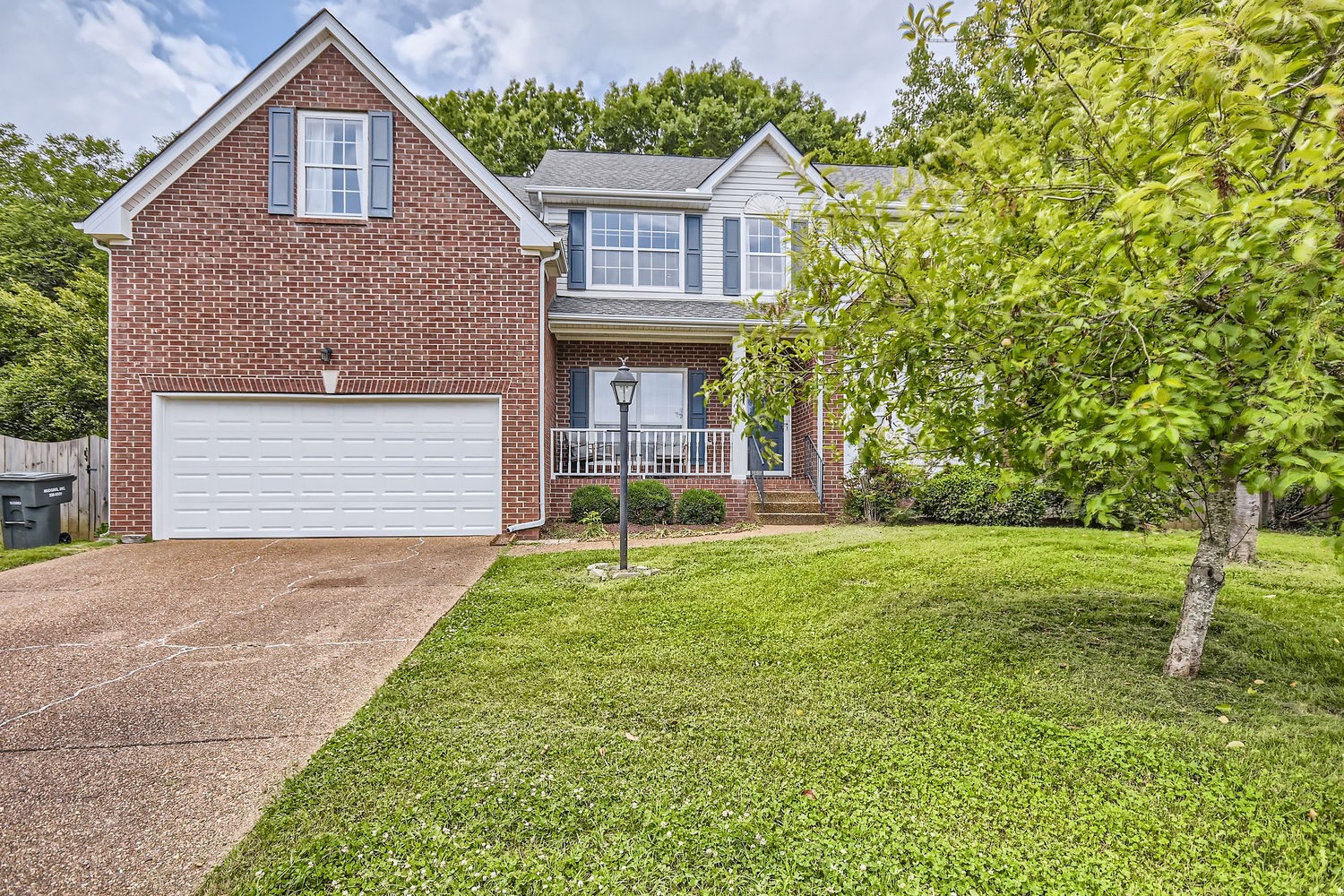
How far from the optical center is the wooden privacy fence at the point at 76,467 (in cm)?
870

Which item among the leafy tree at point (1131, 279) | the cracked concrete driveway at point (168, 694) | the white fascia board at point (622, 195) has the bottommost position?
the cracked concrete driveway at point (168, 694)

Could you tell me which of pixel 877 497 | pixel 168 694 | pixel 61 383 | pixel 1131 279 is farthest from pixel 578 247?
pixel 1131 279

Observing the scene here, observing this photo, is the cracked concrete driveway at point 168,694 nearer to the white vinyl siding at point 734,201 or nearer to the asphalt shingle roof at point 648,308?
the asphalt shingle roof at point 648,308

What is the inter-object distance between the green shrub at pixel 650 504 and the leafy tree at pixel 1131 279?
20.1 feet

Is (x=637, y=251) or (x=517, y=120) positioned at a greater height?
(x=517, y=120)

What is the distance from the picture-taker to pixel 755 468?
11.9 metres

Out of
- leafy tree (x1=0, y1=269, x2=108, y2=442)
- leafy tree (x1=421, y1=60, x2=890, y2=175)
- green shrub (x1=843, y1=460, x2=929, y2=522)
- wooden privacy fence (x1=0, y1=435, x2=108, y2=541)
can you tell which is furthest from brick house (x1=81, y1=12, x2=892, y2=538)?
leafy tree (x1=421, y1=60, x2=890, y2=175)

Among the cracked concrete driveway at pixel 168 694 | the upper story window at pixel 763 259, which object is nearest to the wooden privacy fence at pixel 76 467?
the cracked concrete driveway at pixel 168 694

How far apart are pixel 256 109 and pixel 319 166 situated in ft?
3.56

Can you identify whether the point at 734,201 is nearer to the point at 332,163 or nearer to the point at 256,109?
the point at 332,163

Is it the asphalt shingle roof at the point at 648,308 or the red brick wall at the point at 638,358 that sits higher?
the asphalt shingle roof at the point at 648,308

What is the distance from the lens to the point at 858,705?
3051mm

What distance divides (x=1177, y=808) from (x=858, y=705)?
1.25 meters

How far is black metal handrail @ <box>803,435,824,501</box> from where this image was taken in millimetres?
10742
